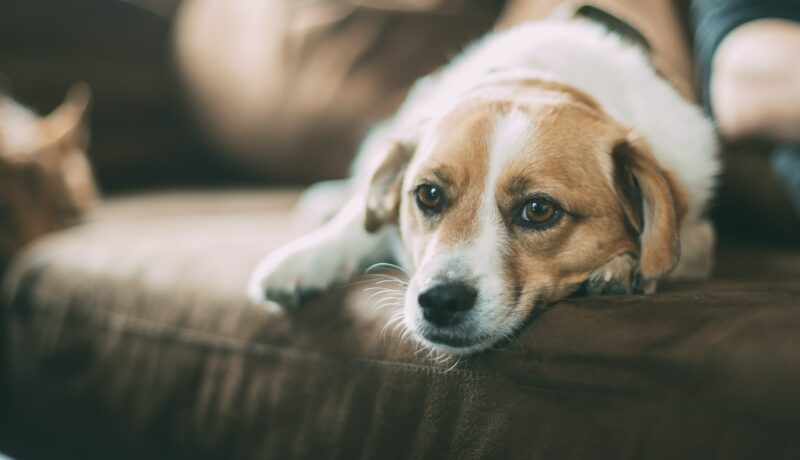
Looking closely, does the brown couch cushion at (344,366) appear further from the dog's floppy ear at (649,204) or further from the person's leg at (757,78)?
the person's leg at (757,78)

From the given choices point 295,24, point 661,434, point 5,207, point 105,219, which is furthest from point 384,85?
point 661,434

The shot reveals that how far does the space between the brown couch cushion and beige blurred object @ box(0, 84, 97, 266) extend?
9cm

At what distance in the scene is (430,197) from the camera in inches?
51.3

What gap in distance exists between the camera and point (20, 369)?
164 cm

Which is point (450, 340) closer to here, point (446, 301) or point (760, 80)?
point (446, 301)

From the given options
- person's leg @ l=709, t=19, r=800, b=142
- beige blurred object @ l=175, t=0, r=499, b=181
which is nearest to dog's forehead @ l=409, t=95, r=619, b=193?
person's leg @ l=709, t=19, r=800, b=142

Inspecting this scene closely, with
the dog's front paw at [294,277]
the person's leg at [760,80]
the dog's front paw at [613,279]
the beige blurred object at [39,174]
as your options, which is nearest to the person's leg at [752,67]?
the person's leg at [760,80]

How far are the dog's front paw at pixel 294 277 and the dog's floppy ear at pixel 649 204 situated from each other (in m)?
0.57

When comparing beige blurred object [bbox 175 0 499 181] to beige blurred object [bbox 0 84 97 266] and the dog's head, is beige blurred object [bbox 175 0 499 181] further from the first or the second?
the dog's head

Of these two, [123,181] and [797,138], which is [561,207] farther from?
[123,181]

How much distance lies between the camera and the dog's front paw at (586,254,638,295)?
1143mm

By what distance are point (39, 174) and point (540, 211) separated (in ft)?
4.93

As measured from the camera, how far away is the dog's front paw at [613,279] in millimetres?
1143

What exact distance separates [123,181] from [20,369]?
110 cm
